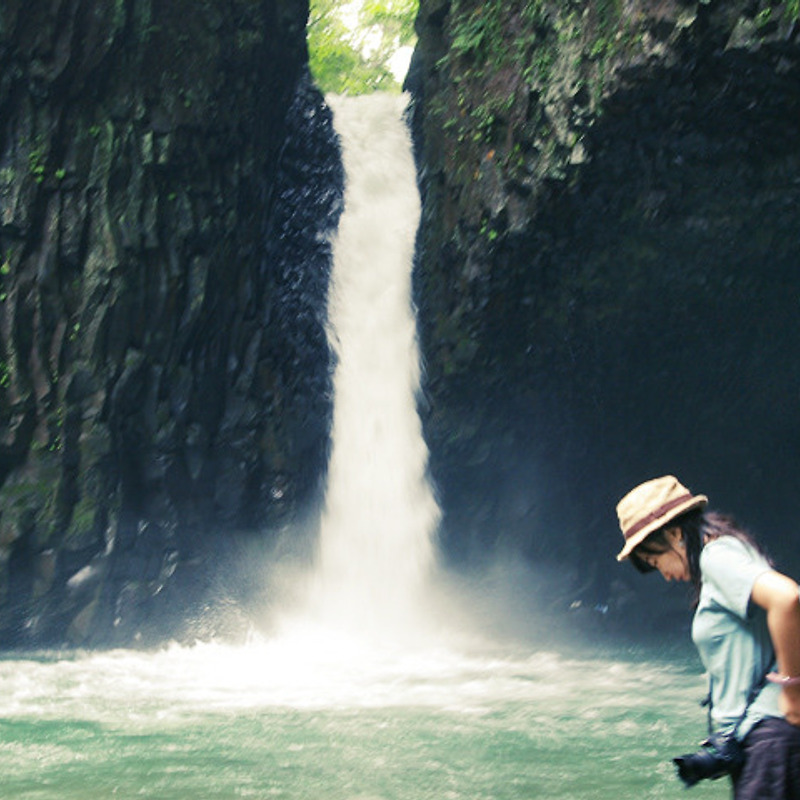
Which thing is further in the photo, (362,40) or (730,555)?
(362,40)

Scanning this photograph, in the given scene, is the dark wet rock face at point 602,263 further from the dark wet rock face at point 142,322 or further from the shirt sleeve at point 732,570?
the shirt sleeve at point 732,570

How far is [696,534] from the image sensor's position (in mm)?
2682

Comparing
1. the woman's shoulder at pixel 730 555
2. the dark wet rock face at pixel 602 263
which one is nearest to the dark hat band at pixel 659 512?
the woman's shoulder at pixel 730 555

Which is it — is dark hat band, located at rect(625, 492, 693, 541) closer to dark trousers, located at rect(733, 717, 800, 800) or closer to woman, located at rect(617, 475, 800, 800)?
woman, located at rect(617, 475, 800, 800)

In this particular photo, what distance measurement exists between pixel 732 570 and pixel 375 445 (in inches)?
432

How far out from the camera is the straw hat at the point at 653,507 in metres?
2.67

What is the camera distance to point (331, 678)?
930cm

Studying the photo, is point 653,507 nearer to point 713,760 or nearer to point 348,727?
point 713,760

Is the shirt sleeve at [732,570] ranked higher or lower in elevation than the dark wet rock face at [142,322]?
lower

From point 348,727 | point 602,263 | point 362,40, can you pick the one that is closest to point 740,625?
point 348,727

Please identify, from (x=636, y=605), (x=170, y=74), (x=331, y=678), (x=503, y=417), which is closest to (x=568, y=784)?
(x=331, y=678)

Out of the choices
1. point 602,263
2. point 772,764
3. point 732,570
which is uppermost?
point 602,263

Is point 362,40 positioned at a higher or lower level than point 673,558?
higher

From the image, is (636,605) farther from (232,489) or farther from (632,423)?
(232,489)
